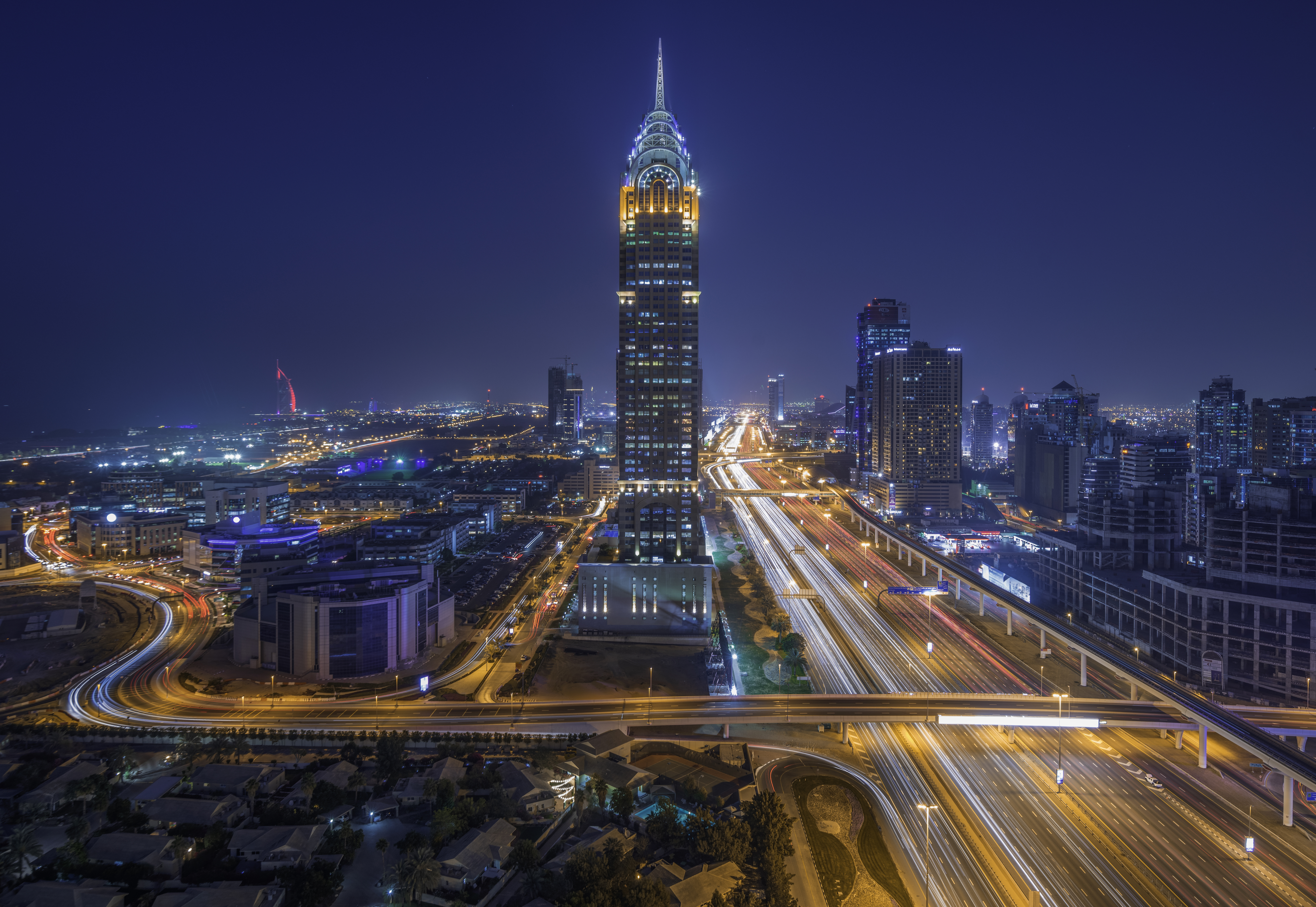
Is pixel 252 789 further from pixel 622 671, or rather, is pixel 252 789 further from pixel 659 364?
pixel 659 364

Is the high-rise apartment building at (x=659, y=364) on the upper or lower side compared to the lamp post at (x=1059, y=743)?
upper

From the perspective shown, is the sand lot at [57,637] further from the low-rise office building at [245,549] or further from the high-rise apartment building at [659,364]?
the high-rise apartment building at [659,364]

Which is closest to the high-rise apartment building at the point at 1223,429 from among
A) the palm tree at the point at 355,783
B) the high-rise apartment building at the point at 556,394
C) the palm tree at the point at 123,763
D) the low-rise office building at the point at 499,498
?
the low-rise office building at the point at 499,498

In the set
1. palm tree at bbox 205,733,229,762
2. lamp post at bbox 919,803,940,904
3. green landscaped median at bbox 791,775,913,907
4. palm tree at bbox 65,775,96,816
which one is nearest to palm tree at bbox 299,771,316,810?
palm tree at bbox 205,733,229,762

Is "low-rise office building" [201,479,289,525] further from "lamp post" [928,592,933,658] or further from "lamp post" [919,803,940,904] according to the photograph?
"lamp post" [919,803,940,904]

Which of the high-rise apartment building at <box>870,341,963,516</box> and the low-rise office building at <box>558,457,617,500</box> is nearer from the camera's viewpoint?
the high-rise apartment building at <box>870,341,963,516</box>
